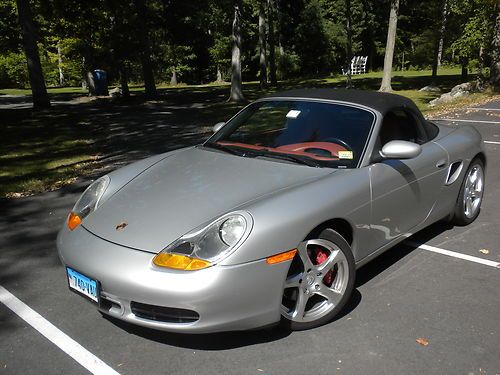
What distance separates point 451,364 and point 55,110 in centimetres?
1694

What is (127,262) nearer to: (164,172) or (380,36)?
(164,172)

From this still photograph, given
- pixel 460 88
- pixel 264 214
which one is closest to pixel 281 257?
pixel 264 214

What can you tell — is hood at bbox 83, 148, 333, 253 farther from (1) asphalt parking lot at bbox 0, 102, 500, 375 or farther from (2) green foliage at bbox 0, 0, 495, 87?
(2) green foliage at bbox 0, 0, 495, 87

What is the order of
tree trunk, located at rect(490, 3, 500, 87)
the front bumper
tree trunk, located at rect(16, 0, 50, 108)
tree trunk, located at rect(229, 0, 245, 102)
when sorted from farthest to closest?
1. tree trunk, located at rect(490, 3, 500, 87)
2. tree trunk, located at rect(229, 0, 245, 102)
3. tree trunk, located at rect(16, 0, 50, 108)
4. the front bumper

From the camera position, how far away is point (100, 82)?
24.4 metres

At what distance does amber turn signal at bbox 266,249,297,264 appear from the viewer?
2.63 m

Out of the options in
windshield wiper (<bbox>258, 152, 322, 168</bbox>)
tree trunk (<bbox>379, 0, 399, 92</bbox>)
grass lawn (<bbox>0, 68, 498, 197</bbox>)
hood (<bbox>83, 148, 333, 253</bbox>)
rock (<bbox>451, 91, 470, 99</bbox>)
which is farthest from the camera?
tree trunk (<bbox>379, 0, 399, 92</bbox>)

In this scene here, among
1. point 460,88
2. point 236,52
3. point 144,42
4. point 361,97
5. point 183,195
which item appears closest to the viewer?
point 183,195

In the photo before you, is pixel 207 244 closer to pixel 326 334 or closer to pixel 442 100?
pixel 326 334

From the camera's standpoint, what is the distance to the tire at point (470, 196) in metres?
4.55

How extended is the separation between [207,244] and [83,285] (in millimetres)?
801

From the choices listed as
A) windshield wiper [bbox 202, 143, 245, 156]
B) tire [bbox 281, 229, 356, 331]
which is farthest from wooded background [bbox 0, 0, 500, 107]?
tire [bbox 281, 229, 356, 331]

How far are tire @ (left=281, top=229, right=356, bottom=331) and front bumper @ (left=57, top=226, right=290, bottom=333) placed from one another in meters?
0.18

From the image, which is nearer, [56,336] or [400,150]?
[56,336]
